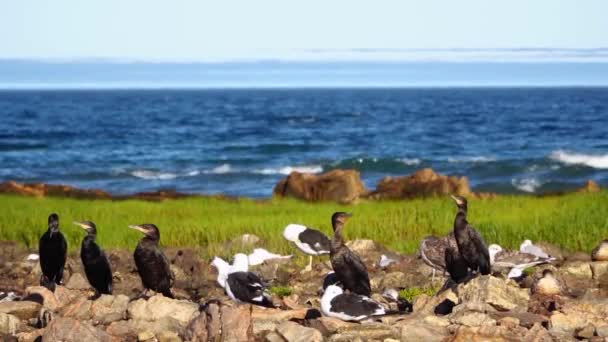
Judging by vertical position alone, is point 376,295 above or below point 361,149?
above

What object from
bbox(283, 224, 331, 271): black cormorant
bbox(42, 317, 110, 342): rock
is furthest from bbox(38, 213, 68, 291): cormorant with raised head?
bbox(283, 224, 331, 271): black cormorant

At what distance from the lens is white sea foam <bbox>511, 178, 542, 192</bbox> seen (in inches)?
1469

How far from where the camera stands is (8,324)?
11750mm

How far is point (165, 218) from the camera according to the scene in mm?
22219

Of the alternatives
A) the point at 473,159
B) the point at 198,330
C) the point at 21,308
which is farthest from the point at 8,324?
the point at 473,159

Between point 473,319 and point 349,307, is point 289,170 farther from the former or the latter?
point 473,319

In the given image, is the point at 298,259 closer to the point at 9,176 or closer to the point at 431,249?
the point at 431,249

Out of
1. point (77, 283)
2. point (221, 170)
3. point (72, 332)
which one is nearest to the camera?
point (72, 332)

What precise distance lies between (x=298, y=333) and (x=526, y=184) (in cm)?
2878

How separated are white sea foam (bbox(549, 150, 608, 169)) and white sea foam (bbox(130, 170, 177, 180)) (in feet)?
52.2

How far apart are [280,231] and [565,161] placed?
28.2m

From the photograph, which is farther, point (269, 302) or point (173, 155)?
point (173, 155)

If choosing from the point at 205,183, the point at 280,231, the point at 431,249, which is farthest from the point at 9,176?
the point at 431,249

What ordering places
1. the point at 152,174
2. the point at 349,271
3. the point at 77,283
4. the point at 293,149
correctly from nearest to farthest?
the point at 349,271 → the point at 77,283 → the point at 152,174 → the point at 293,149
